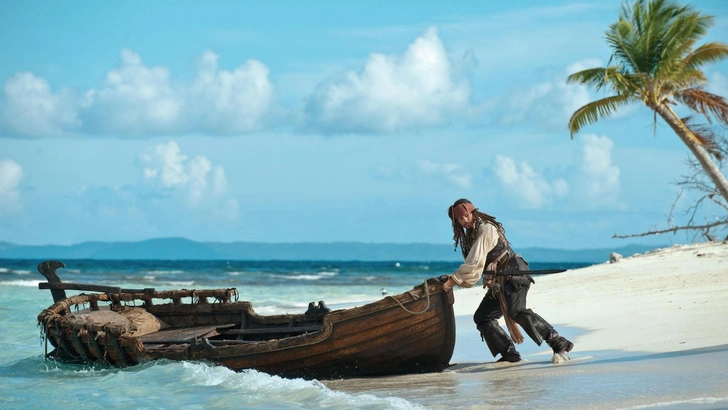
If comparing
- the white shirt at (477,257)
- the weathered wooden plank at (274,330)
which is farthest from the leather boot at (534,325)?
the weathered wooden plank at (274,330)

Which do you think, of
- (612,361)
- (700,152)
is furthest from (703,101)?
(612,361)

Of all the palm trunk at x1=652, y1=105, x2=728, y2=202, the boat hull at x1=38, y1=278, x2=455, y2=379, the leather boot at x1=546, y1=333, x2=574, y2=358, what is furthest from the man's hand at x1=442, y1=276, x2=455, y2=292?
the palm trunk at x1=652, y1=105, x2=728, y2=202

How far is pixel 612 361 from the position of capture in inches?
325

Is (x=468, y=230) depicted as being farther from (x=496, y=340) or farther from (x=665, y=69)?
(x=665, y=69)

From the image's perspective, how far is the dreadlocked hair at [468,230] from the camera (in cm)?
824

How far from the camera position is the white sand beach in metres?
6.52

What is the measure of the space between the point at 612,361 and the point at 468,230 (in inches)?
73.0

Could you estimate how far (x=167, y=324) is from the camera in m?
11.9

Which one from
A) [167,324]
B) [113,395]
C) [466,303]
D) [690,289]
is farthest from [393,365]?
[466,303]

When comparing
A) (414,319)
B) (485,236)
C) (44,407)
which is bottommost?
(44,407)

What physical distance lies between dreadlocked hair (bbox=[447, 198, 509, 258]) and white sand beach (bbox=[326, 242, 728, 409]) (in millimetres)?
1246

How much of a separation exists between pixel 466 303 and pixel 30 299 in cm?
1524

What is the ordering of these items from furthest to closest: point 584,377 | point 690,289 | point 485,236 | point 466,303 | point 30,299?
1. point 30,299
2. point 466,303
3. point 690,289
4. point 485,236
5. point 584,377

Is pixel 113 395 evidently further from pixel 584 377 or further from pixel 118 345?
pixel 584 377
